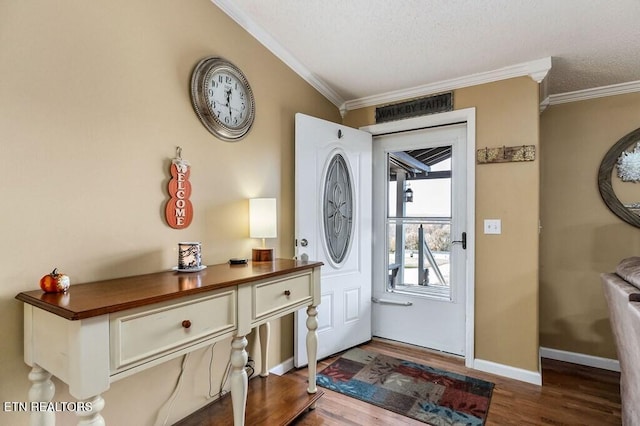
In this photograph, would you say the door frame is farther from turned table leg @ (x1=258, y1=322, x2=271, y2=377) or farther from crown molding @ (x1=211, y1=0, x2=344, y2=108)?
turned table leg @ (x1=258, y1=322, x2=271, y2=377)

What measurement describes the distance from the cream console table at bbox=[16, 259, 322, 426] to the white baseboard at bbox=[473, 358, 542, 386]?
5.90ft

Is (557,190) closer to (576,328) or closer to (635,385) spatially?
(576,328)

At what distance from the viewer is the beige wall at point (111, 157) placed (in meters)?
1.18

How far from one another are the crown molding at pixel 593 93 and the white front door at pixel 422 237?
2.87ft

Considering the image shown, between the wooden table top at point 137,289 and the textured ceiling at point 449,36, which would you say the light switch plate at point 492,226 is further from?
the wooden table top at point 137,289

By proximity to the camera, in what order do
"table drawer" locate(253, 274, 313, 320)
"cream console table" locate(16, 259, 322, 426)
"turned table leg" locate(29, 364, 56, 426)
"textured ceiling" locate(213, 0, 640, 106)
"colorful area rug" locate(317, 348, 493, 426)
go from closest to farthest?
"cream console table" locate(16, 259, 322, 426) < "turned table leg" locate(29, 364, 56, 426) < "table drawer" locate(253, 274, 313, 320) < "textured ceiling" locate(213, 0, 640, 106) < "colorful area rug" locate(317, 348, 493, 426)

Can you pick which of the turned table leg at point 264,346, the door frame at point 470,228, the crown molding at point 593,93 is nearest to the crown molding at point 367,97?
the door frame at point 470,228

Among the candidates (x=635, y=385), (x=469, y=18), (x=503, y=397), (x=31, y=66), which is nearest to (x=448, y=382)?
(x=503, y=397)

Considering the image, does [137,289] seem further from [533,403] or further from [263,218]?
[533,403]

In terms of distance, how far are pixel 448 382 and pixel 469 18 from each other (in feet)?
7.79

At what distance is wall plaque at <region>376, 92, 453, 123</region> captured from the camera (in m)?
2.65

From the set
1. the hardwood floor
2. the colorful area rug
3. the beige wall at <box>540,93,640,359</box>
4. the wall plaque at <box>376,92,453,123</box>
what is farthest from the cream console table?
the beige wall at <box>540,93,640,359</box>

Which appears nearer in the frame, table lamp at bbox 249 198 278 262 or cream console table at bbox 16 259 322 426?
cream console table at bbox 16 259 322 426

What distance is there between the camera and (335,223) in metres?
2.72
